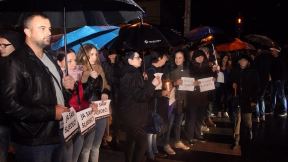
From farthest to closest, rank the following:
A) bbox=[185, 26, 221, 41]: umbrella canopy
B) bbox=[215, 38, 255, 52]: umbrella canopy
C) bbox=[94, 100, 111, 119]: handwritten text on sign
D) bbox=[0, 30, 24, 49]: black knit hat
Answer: bbox=[215, 38, 255, 52]: umbrella canopy, bbox=[185, 26, 221, 41]: umbrella canopy, bbox=[94, 100, 111, 119]: handwritten text on sign, bbox=[0, 30, 24, 49]: black knit hat

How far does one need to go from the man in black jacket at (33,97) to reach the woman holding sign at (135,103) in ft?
6.29

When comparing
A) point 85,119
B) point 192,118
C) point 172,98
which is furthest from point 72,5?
point 192,118

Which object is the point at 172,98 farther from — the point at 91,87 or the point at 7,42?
the point at 7,42

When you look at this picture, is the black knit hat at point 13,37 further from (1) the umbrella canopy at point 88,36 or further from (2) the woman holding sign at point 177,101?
(2) the woman holding sign at point 177,101

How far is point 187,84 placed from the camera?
7730 millimetres

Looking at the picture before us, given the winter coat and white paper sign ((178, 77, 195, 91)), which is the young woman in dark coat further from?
the winter coat

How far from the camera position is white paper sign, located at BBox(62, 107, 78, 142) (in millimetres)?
3680

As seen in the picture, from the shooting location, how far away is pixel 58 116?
140 inches

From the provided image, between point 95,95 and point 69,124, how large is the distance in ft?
5.93

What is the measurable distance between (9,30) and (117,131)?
12.2 feet

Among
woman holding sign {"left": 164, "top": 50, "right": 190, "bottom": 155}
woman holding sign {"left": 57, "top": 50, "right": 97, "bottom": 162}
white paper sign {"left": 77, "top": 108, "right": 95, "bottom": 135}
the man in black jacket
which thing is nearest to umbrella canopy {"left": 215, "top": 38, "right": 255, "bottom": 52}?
woman holding sign {"left": 164, "top": 50, "right": 190, "bottom": 155}

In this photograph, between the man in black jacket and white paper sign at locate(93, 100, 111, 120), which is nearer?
the man in black jacket

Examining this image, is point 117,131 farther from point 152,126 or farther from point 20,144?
point 20,144

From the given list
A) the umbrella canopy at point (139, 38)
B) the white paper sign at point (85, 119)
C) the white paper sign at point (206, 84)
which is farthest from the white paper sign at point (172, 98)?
the white paper sign at point (85, 119)
